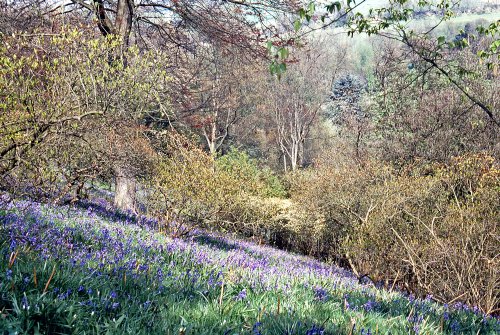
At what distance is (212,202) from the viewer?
898 cm

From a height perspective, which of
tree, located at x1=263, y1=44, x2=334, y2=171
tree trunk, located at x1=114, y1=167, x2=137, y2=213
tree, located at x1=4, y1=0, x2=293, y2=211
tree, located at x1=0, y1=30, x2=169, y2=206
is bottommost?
tree trunk, located at x1=114, y1=167, x2=137, y2=213

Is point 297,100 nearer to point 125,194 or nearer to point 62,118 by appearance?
point 125,194

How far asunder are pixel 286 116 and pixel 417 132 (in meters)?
24.0

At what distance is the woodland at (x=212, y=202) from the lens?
115 inches

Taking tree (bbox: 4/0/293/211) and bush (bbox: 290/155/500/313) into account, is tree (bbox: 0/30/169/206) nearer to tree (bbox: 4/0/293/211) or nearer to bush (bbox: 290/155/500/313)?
tree (bbox: 4/0/293/211)

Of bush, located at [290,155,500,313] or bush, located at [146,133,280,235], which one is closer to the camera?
bush, located at [290,155,500,313]

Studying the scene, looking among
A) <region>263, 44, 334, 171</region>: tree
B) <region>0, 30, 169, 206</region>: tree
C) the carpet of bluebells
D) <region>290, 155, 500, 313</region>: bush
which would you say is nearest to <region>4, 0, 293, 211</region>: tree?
<region>0, 30, 169, 206</region>: tree

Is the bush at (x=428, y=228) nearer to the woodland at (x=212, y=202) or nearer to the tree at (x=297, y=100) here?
the woodland at (x=212, y=202)

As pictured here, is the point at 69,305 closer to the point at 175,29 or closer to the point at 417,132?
the point at 175,29

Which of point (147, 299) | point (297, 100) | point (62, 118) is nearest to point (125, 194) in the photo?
point (62, 118)

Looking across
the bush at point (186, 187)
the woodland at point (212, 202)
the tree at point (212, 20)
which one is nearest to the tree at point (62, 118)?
the woodland at point (212, 202)

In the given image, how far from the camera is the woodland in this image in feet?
9.59

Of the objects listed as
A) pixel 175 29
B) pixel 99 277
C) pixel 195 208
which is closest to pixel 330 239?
pixel 195 208

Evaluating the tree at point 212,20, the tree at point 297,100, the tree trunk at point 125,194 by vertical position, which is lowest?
the tree trunk at point 125,194
